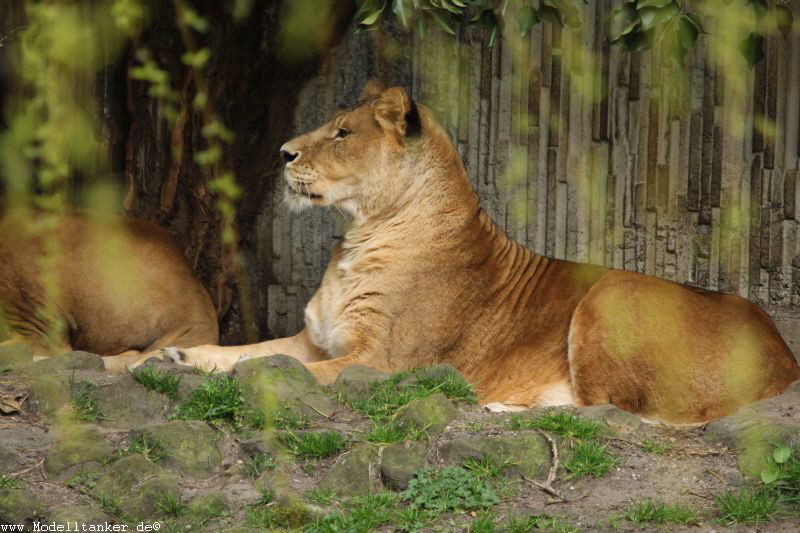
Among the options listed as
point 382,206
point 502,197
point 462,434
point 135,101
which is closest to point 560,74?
point 502,197

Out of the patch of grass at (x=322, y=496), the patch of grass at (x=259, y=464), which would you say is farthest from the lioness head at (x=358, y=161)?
the patch of grass at (x=322, y=496)

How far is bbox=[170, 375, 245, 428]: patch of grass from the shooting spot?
5.08 m

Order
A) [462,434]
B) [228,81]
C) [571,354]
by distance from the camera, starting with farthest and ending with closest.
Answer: [228,81] < [571,354] < [462,434]

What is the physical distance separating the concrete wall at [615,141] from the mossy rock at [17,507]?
3755mm

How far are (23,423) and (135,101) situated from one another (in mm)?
3390

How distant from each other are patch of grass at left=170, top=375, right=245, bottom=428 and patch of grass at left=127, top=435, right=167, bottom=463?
255mm

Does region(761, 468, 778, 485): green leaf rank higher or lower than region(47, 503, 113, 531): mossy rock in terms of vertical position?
higher

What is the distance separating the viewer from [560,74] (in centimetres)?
750

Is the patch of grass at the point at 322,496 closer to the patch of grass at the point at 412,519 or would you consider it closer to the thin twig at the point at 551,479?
the patch of grass at the point at 412,519

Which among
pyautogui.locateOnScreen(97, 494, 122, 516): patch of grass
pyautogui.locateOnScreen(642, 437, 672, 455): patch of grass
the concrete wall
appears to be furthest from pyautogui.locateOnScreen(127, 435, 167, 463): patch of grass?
the concrete wall

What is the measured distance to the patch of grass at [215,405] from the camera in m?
5.08

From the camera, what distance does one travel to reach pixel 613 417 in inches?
205

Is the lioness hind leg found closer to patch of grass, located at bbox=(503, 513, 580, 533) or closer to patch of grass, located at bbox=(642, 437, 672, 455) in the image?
patch of grass, located at bbox=(642, 437, 672, 455)

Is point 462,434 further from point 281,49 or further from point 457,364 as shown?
point 281,49
